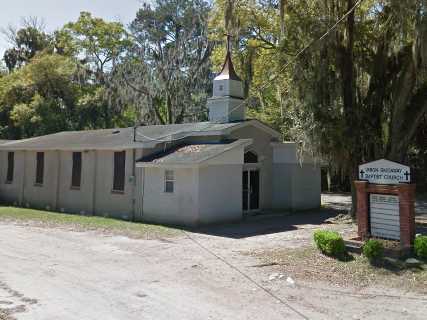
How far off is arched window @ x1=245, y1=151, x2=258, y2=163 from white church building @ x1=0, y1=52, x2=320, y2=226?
1.9 inches

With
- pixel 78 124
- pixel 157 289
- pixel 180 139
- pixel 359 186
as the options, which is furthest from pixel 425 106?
pixel 78 124

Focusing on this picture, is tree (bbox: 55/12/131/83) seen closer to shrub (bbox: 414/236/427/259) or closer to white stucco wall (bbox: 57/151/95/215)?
white stucco wall (bbox: 57/151/95/215)

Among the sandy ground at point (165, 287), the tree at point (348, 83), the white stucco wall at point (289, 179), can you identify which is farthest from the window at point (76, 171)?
the tree at point (348, 83)

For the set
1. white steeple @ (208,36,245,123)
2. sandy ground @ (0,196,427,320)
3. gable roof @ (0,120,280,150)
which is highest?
white steeple @ (208,36,245,123)

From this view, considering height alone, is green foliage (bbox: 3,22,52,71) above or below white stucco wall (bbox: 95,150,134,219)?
above

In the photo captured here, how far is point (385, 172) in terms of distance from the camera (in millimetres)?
12031

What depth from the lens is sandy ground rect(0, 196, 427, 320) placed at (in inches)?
289

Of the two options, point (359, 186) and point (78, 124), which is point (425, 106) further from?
point (78, 124)

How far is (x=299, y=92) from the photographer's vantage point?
1784cm

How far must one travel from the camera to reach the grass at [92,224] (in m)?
15.9

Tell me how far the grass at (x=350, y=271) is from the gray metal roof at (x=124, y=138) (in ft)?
31.5

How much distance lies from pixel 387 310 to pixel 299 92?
11474mm

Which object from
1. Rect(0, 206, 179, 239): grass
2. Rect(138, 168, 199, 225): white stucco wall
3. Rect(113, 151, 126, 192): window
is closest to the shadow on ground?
Rect(138, 168, 199, 225): white stucco wall

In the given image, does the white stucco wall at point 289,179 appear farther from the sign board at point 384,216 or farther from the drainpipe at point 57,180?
the drainpipe at point 57,180
